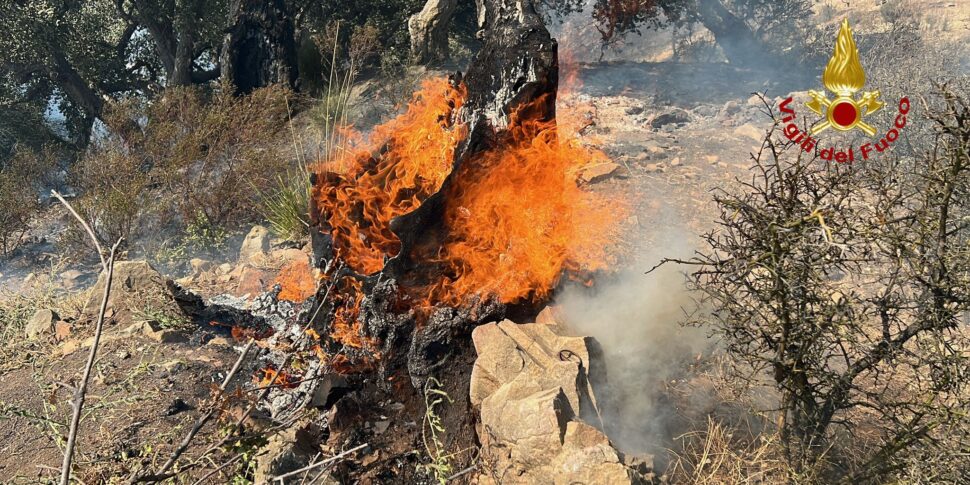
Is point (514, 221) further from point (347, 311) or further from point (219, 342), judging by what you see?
point (219, 342)

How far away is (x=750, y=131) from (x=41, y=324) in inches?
427

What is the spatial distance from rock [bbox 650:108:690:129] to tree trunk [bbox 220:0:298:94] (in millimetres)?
7951

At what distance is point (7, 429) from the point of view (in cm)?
439

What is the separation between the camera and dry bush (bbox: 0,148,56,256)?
9.75m

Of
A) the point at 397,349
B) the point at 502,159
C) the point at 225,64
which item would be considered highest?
the point at 225,64

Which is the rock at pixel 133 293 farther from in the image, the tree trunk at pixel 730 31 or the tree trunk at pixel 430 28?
the tree trunk at pixel 730 31

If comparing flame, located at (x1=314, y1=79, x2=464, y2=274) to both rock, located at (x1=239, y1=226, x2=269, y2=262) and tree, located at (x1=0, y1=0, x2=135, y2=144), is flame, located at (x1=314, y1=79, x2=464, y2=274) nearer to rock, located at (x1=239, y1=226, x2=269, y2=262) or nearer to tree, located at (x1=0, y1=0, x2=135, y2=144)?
rock, located at (x1=239, y1=226, x2=269, y2=262)

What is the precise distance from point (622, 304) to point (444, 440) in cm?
191

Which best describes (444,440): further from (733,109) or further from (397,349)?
(733,109)

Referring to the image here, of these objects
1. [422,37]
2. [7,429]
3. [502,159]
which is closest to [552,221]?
[502,159]

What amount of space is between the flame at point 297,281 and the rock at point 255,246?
0.85 m

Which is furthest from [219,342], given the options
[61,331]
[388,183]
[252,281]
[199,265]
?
[199,265]

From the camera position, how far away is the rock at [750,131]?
34.0 feet

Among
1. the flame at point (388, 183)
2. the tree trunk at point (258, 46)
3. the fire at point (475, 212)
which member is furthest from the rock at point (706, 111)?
the tree trunk at point (258, 46)
